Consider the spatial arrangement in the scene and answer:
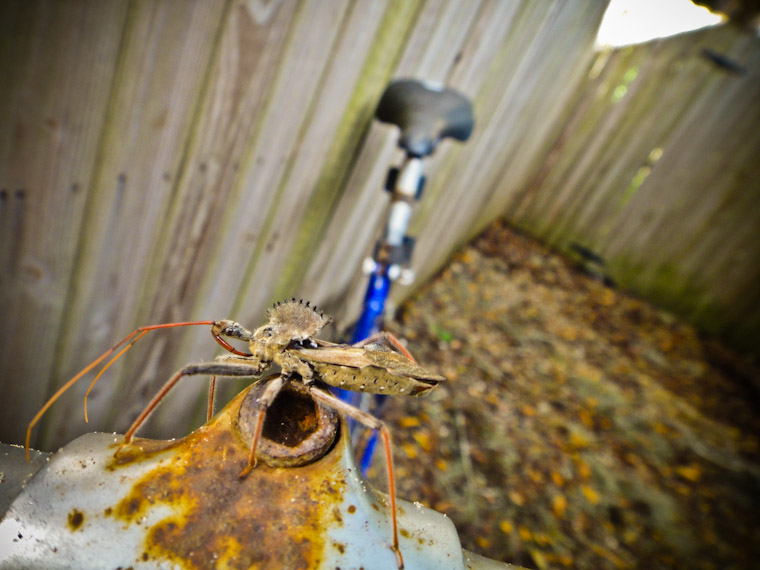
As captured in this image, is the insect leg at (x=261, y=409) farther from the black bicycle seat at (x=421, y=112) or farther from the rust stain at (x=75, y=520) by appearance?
the black bicycle seat at (x=421, y=112)

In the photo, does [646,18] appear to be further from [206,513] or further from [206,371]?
[206,513]

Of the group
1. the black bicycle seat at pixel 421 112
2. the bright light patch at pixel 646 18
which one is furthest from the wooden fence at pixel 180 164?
the bright light patch at pixel 646 18

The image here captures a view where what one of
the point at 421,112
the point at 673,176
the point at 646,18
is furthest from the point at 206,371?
the point at 673,176

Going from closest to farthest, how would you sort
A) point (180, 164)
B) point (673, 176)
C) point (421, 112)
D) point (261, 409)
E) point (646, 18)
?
1. point (261, 409)
2. point (180, 164)
3. point (421, 112)
4. point (646, 18)
5. point (673, 176)

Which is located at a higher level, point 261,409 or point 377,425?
point 261,409

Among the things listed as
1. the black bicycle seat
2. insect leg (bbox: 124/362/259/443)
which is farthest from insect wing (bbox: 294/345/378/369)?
the black bicycle seat

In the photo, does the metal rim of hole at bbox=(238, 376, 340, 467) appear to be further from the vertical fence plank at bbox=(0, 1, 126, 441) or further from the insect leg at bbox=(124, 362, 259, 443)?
the vertical fence plank at bbox=(0, 1, 126, 441)

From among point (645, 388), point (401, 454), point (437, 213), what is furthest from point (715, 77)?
point (401, 454)
